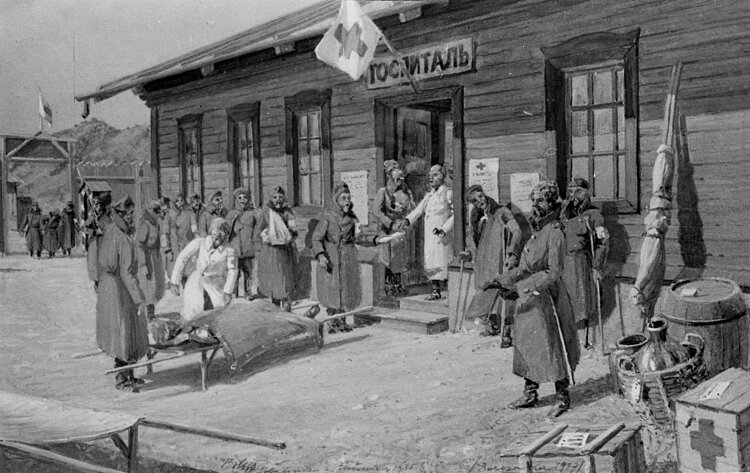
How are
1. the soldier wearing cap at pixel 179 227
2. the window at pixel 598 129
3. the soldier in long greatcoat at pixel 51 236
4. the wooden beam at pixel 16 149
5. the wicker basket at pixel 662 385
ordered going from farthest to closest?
the soldier wearing cap at pixel 179 227
the soldier in long greatcoat at pixel 51 236
the wooden beam at pixel 16 149
the window at pixel 598 129
the wicker basket at pixel 662 385

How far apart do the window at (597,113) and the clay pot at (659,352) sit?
1.50 metres

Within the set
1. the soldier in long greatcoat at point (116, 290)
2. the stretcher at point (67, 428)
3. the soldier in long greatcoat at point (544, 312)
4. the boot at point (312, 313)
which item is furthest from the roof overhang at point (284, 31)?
the boot at point (312, 313)

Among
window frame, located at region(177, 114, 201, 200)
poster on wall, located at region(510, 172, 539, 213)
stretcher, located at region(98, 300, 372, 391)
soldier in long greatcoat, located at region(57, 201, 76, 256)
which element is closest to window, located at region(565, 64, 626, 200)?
poster on wall, located at region(510, 172, 539, 213)

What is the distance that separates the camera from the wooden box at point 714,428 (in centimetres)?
353

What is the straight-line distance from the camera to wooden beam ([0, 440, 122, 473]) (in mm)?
3500

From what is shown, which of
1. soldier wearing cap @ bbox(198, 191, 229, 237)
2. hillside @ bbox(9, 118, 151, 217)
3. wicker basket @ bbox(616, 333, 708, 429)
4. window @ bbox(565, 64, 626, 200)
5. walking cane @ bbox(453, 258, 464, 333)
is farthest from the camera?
soldier wearing cap @ bbox(198, 191, 229, 237)

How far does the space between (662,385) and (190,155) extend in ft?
26.8

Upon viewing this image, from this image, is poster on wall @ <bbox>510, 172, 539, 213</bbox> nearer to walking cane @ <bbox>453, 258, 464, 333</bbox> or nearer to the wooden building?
the wooden building

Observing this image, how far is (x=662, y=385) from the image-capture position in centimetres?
414

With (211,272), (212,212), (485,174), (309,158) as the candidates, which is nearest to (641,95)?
(485,174)

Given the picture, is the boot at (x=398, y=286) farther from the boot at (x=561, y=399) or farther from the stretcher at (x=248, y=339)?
the boot at (x=561, y=399)

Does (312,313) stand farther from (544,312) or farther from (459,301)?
(544,312)

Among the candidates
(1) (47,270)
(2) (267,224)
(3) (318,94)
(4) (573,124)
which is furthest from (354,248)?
(1) (47,270)

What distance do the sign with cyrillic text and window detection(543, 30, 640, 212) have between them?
1.05m
